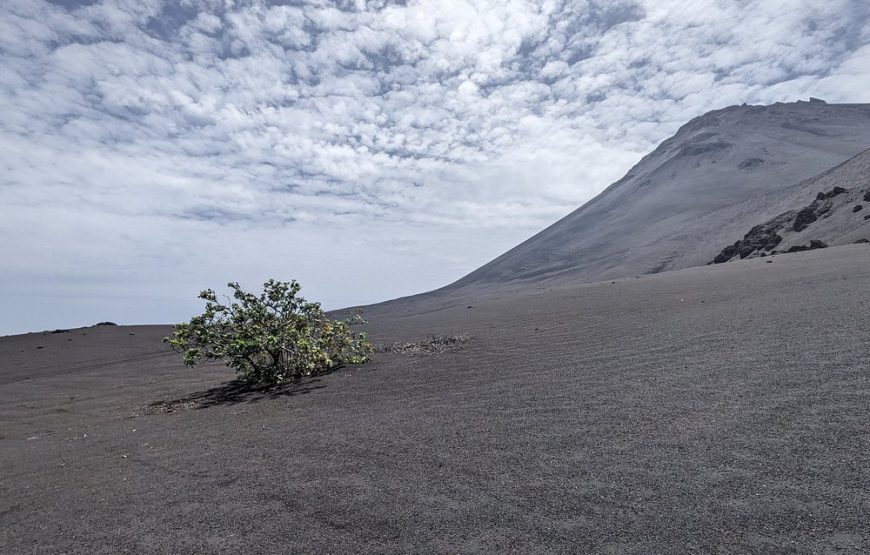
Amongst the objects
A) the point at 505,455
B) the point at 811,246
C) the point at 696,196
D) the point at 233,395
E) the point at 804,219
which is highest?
A: the point at 696,196

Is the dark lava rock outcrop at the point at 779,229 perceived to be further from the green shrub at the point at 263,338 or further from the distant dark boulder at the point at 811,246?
the green shrub at the point at 263,338

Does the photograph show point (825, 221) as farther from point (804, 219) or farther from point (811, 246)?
point (811, 246)

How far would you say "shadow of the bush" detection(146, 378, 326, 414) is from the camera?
8.36 m

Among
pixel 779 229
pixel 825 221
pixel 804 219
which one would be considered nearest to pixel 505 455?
pixel 825 221

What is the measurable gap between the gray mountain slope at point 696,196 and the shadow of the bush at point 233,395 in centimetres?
3167

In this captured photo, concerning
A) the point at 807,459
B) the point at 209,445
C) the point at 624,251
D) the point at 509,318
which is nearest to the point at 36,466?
the point at 209,445

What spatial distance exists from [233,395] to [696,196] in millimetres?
69712

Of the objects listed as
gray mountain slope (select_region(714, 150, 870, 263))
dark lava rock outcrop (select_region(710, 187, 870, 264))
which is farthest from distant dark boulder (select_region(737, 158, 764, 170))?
dark lava rock outcrop (select_region(710, 187, 870, 264))

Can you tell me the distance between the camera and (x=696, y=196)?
214 ft

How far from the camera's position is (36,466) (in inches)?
222

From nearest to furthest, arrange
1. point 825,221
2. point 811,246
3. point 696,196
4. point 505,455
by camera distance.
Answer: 1. point 505,455
2. point 811,246
3. point 825,221
4. point 696,196

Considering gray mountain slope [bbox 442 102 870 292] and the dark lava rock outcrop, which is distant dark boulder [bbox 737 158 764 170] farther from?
the dark lava rock outcrop

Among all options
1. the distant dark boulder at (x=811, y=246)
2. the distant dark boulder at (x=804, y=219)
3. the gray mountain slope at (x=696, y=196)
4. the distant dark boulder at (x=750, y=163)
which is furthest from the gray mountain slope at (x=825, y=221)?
the distant dark boulder at (x=750, y=163)

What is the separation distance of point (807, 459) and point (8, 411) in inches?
485
